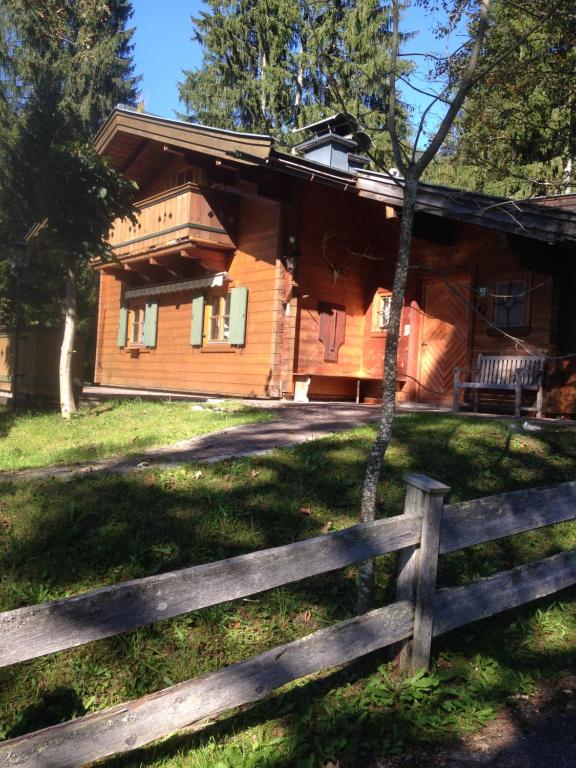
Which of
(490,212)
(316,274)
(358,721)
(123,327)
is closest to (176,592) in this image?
(358,721)

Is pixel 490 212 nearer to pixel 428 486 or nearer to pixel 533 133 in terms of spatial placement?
pixel 428 486

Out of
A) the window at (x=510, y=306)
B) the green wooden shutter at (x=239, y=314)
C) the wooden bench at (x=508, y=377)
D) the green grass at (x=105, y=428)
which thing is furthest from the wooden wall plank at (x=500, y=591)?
the green wooden shutter at (x=239, y=314)

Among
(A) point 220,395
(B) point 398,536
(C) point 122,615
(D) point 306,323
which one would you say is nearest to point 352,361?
(D) point 306,323

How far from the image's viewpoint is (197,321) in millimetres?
14422

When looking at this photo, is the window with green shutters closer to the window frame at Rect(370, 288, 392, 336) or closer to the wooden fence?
the window frame at Rect(370, 288, 392, 336)

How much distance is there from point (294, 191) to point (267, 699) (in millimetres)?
10260

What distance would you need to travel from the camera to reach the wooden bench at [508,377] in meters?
9.59

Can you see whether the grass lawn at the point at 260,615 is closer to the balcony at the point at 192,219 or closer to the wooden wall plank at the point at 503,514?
the wooden wall plank at the point at 503,514

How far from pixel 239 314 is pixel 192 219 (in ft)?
6.82

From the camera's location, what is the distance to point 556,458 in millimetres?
6273

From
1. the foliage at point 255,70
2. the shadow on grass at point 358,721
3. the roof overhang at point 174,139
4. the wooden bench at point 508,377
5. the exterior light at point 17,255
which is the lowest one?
the shadow on grass at point 358,721

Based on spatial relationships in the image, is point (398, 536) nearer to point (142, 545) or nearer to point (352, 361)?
point (142, 545)

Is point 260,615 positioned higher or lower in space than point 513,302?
lower

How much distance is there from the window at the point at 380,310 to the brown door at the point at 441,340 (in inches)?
33.0
